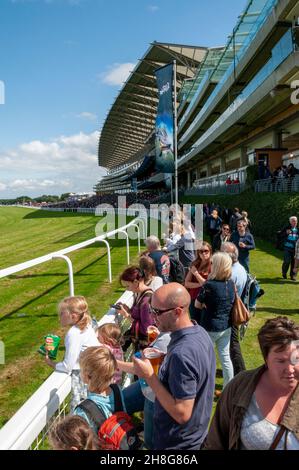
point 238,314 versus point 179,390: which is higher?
point 179,390

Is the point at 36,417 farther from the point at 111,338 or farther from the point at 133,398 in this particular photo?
the point at 111,338

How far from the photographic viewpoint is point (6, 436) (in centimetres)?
216

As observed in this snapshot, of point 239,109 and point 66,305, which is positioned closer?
point 66,305

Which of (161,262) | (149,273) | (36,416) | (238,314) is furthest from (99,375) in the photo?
(161,262)

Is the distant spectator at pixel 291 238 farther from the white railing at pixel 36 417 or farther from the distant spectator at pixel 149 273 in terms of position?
the white railing at pixel 36 417

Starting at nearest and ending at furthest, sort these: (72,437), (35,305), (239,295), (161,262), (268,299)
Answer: (72,437)
(239,295)
(161,262)
(35,305)
(268,299)

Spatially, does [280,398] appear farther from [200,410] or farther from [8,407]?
[8,407]

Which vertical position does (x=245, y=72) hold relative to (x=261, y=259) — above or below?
above

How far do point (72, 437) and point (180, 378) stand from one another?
0.64 m

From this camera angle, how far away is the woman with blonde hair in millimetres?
3979

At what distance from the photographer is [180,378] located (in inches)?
86.0

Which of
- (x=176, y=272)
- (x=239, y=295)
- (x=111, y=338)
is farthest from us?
(x=176, y=272)

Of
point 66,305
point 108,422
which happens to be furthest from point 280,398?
point 66,305
